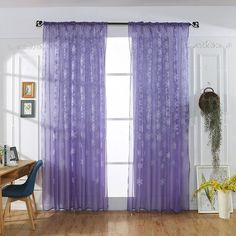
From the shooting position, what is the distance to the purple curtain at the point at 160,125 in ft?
14.7

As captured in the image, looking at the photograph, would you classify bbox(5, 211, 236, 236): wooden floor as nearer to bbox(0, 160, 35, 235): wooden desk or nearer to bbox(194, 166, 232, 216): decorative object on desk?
bbox(194, 166, 232, 216): decorative object on desk

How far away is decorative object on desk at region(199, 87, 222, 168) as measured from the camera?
445cm

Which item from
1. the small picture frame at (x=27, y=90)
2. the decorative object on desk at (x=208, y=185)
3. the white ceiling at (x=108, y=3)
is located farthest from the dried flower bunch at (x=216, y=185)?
the small picture frame at (x=27, y=90)

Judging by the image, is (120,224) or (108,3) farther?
(108,3)

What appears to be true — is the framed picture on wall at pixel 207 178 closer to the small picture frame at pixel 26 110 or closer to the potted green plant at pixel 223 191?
the potted green plant at pixel 223 191

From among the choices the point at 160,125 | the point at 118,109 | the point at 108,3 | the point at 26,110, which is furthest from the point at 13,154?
the point at 108,3

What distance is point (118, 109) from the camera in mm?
4688

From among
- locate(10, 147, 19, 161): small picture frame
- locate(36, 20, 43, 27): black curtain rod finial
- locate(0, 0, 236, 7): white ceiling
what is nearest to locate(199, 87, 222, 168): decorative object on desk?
locate(0, 0, 236, 7): white ceiling

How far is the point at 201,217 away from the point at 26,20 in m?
3.55

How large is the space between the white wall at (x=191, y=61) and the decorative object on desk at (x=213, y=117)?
5.2 inches

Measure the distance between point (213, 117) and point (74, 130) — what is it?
187 cm

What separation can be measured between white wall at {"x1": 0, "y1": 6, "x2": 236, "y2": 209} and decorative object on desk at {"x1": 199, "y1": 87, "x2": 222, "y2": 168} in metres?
0.13

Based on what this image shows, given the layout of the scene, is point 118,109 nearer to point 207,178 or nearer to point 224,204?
point 207,178

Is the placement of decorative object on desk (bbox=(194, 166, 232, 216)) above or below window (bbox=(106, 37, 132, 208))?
below
